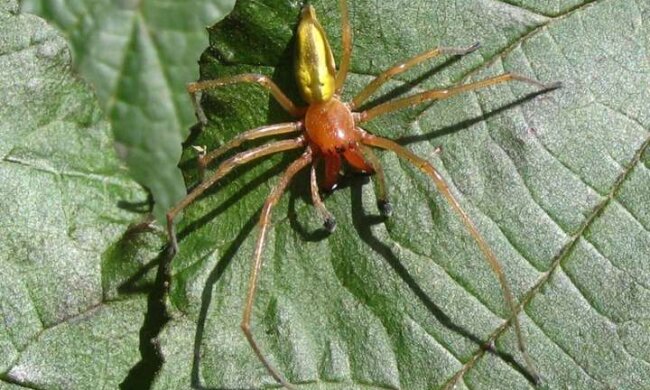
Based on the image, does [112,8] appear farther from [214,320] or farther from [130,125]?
[214,320]

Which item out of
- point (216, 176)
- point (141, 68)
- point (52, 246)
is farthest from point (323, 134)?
point (141, 68)

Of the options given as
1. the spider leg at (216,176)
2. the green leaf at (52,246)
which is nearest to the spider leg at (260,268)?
the spider leg at (216,176)

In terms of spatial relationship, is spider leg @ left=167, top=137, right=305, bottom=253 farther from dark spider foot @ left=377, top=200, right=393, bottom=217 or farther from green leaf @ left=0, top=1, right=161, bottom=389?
dark spider foot @ left=377, top=200, right=393, bottom=217

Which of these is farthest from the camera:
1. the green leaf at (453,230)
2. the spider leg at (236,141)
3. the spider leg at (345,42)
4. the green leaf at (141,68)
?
the green leaf at (141,68)

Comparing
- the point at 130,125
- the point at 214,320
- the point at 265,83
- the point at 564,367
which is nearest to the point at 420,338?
the point at 564,367

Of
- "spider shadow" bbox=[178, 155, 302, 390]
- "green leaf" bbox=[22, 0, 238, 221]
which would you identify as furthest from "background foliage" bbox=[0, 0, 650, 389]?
"green leaf" bbox=[22, 0, 238, 221]

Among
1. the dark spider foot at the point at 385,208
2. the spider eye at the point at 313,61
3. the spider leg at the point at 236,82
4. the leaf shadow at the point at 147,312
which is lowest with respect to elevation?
the leaf shadow at the point at 147,312

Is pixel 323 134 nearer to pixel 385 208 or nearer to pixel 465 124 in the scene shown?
pixel 385 208

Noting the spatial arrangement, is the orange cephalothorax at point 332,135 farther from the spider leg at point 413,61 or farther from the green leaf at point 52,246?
the green leaf at point 52,246
